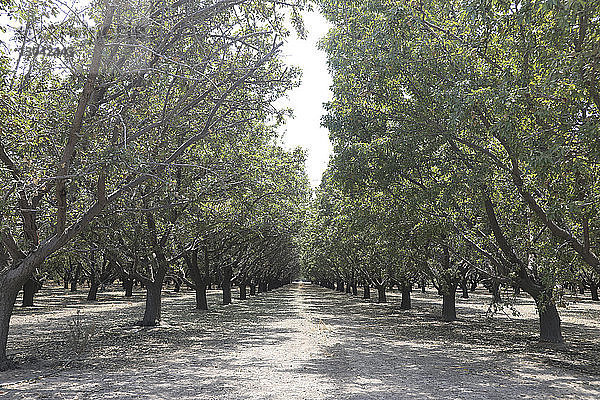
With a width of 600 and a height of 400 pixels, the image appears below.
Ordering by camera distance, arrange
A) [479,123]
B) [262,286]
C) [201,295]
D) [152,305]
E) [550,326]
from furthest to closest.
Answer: [262,286] → [201,295] → [152,305] → [550,326] → [479,123]

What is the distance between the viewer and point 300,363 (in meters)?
10.6

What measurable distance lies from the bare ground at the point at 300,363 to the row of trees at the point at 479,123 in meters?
2.42

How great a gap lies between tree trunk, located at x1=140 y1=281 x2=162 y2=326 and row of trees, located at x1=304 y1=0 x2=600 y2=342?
347 inches

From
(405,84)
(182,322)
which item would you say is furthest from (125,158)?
(182,322)

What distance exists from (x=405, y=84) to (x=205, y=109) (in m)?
5.18

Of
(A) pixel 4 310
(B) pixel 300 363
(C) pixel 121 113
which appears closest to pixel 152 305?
(A) pixel 4 310

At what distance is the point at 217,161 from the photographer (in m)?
14.6

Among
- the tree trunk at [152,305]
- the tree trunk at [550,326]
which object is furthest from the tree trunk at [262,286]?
the tree trunk at [550,326]

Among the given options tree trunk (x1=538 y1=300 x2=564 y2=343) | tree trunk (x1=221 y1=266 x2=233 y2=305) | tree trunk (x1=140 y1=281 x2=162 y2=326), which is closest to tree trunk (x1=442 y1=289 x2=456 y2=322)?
tree trunk (x1=538 y1=300 x2=564 y2=343)

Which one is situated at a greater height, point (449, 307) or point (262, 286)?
point (449, 307)

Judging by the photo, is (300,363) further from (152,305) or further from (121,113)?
(152,305)

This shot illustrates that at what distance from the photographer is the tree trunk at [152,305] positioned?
18.8 meters

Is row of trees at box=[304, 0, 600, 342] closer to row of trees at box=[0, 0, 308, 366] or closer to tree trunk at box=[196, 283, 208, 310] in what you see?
row of trees at box=[0, 0, 308, 366]

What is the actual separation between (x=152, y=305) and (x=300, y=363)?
1038 cm
